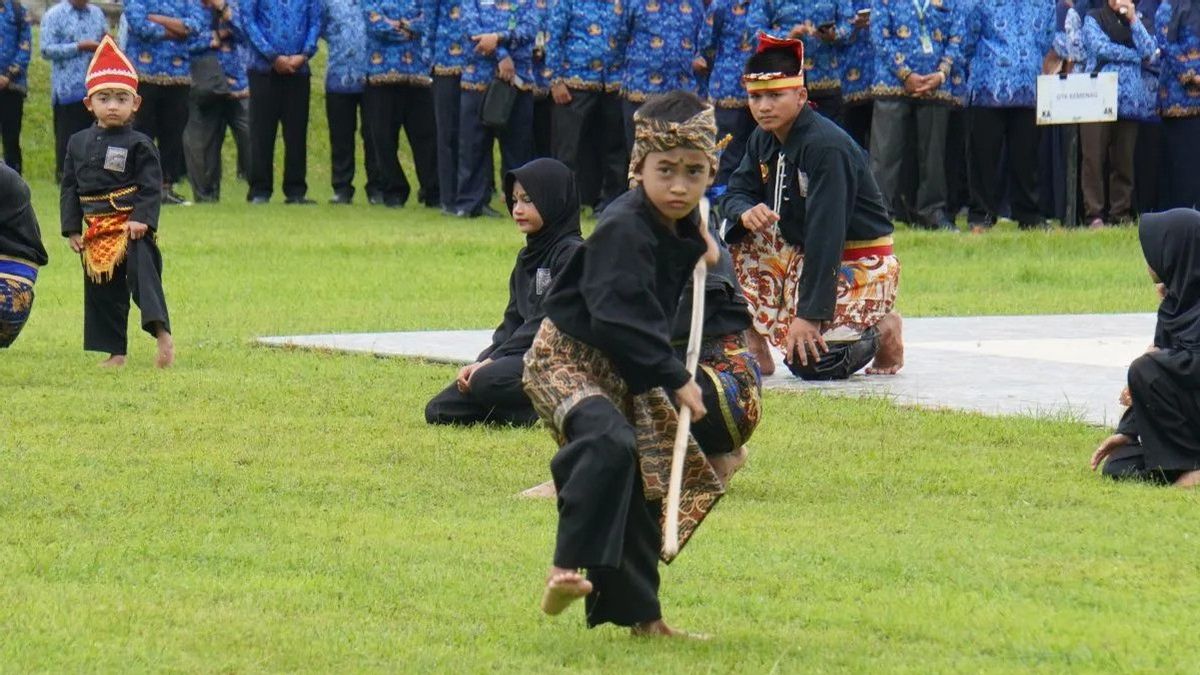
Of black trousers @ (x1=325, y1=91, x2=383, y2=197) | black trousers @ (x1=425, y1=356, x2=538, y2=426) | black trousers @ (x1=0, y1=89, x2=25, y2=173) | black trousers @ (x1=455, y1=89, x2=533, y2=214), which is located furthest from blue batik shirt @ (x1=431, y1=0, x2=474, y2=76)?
black trousers @ (x1=425, y1=356, x2=538, y2=426)

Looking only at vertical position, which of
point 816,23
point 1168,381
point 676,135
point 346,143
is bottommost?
point 346,143

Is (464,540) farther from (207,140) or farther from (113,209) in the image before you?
(207,140)

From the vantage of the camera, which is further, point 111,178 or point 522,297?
point 111,178

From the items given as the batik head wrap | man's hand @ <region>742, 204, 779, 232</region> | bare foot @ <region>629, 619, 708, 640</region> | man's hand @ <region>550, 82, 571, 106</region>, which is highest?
the batik head wrap

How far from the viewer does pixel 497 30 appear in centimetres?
1938

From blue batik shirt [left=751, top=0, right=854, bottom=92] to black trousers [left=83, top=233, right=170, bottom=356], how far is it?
7.62 metres

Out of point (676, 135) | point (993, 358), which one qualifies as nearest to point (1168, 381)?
point (676, 135)

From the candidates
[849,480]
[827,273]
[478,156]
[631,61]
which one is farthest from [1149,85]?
[849,480]

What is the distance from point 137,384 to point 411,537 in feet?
13.0

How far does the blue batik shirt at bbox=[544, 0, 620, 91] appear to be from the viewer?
1917cm

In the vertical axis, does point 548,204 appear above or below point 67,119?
above

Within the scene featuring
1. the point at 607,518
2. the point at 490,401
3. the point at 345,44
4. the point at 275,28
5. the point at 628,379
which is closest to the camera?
the point at 607,518

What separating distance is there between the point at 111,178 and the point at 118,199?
0.11 meters

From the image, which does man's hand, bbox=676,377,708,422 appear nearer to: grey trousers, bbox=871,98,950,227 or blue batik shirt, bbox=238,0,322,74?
grey trousers, bbox=871,98,950,227
